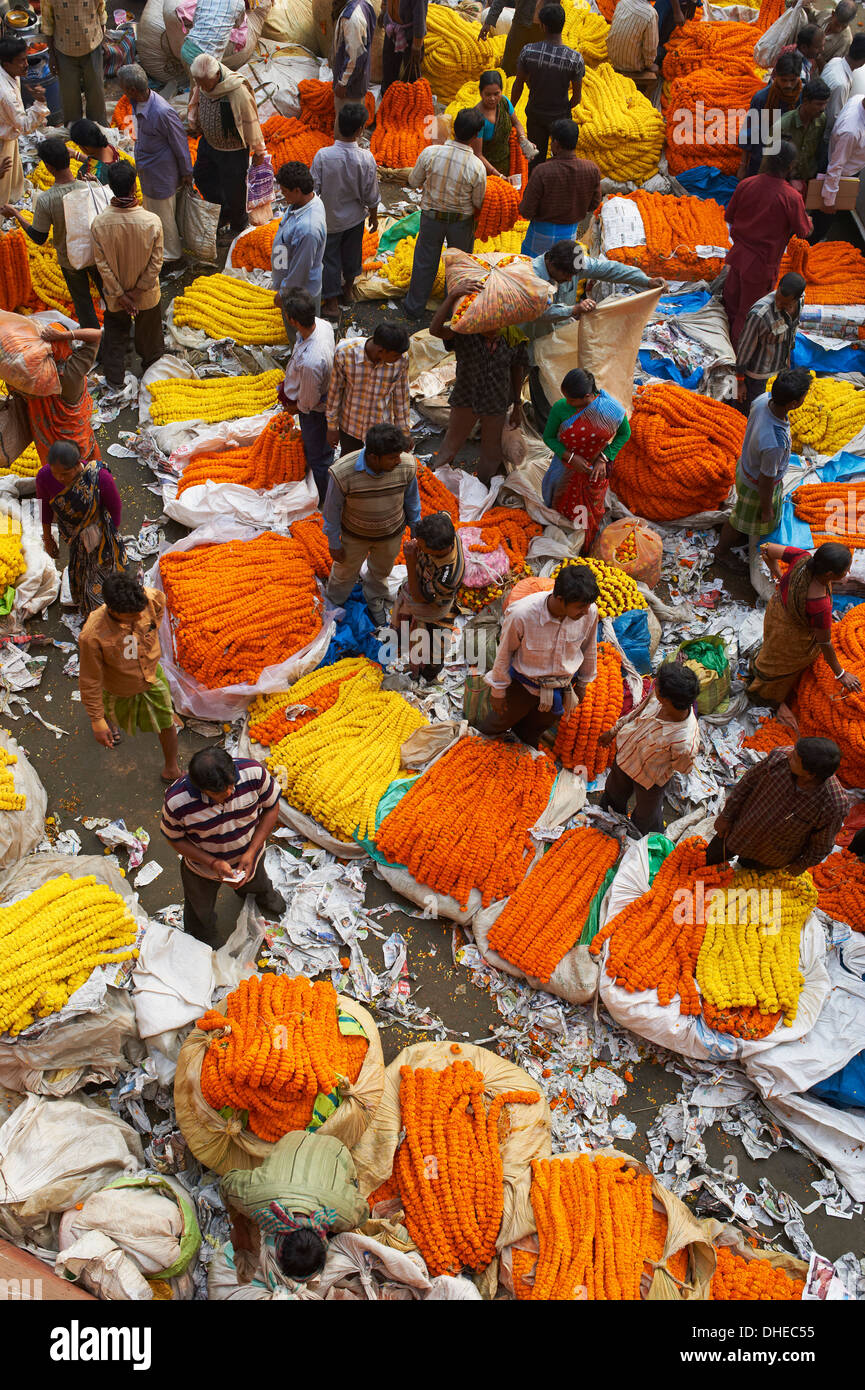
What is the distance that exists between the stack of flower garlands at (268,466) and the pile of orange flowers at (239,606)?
556mm

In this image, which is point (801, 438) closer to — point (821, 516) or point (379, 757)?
point (821, 516)

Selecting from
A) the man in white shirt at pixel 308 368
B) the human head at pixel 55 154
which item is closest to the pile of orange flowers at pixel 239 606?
the man in white shirt at pixel 308 368

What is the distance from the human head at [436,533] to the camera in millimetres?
5539

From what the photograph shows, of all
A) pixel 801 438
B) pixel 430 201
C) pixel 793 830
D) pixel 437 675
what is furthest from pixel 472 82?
pixel 793 830

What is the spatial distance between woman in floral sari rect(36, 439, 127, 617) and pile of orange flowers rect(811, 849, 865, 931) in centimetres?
376

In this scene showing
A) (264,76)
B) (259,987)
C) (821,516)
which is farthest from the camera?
(264,76)

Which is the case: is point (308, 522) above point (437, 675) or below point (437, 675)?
above

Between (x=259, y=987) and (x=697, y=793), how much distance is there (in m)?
2.49

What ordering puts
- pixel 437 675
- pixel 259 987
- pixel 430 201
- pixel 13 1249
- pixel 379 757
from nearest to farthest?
pixel 13 1249
pixel 259 987
pixel 379 757
pixel 437 675
pixel 430 201

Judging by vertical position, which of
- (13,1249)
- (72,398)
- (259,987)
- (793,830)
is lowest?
(13,1249)

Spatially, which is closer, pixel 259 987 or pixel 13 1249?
pixel 13 1249

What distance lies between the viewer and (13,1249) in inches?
161

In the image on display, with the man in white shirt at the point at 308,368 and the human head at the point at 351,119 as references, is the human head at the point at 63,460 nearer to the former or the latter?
the man in white shirt at the point at 308,368

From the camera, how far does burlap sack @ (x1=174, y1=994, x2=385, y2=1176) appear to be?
4340 mm
